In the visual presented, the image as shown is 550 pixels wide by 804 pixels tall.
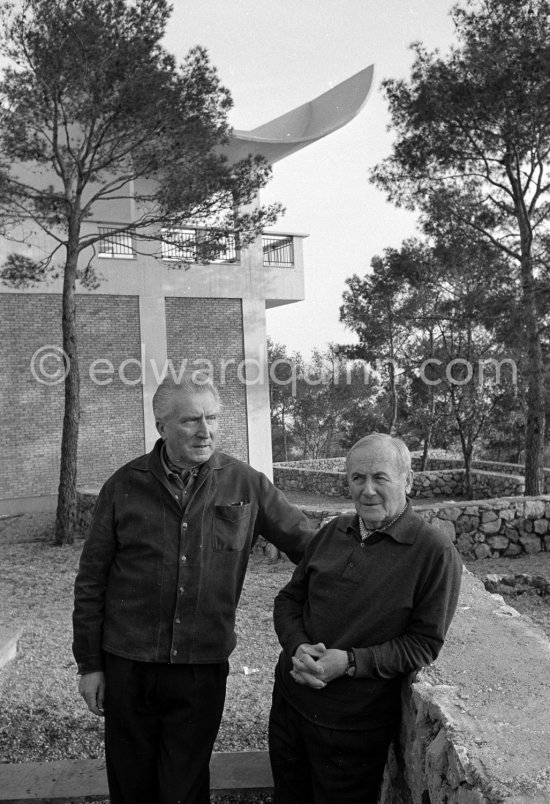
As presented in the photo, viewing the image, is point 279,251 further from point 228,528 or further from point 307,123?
point 228,528

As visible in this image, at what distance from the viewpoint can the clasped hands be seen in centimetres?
216

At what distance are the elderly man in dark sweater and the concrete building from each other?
509 inches

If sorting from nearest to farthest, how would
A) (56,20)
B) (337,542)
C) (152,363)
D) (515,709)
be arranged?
(515,709) < (337,542) < (56,20) < (152,363)

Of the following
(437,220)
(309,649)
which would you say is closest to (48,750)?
(309,649)

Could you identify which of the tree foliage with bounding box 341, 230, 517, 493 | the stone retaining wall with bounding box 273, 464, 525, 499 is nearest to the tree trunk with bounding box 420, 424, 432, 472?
the tree foliage with bounding box 341, 230, 517, 493

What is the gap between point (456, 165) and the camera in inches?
548

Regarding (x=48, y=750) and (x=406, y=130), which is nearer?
(x=48, y=750)

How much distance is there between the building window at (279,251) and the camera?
65.3ft

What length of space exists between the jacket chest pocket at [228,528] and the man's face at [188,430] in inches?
7.4

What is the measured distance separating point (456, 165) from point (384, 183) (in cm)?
139

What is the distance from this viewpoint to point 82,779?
3273 millimetres

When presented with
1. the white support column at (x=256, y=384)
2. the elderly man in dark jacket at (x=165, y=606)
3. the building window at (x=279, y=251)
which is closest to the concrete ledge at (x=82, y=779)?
the elderly man in dark jacket at (x=165, y=606)

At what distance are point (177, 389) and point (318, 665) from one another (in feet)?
3.33

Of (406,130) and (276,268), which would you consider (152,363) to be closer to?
(276,268)
